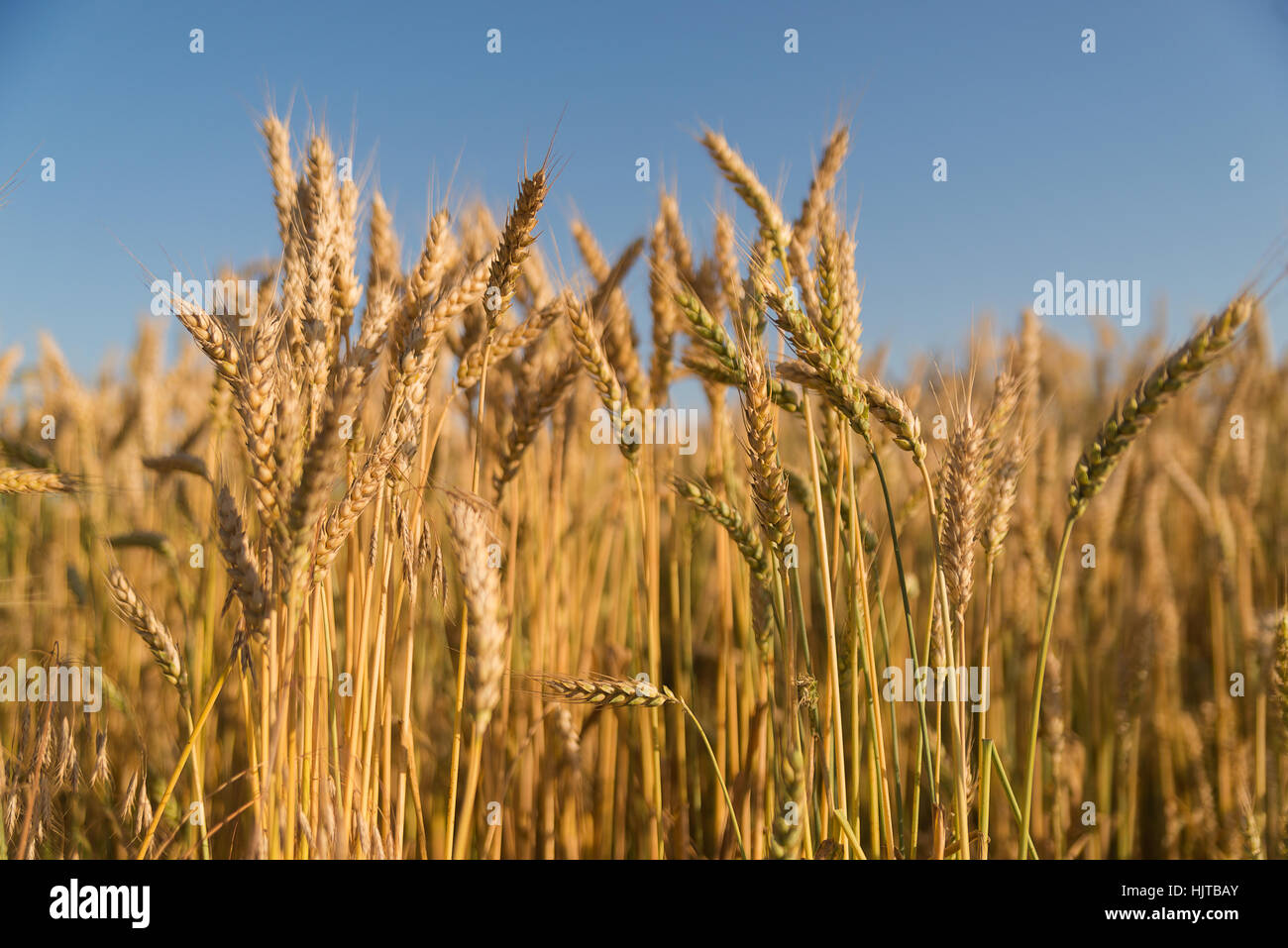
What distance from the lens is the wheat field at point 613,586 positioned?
1.03 m

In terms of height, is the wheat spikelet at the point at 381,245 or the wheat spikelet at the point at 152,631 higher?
the wheat spikelet at the point at 381,245

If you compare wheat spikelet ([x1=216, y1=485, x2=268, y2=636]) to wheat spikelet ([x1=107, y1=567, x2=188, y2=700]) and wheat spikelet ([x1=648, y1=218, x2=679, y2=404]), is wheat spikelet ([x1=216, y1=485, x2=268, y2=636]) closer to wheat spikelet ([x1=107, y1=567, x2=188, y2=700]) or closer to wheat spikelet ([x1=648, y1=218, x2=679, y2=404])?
wheat spikelet ([x1=107, y1=567, x2=188, y2=700])

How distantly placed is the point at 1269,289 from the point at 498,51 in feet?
6.04

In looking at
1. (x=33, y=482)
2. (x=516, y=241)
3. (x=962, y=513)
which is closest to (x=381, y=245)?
(x=516, y=241)

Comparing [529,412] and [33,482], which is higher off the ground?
[529,412]

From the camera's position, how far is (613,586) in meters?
2.13

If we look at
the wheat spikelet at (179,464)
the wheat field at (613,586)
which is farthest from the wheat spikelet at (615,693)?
the wheat spikelet at (179,464)

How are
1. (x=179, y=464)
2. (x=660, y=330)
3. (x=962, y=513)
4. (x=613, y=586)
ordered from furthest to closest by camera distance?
(x=613, y=586) → (x=660, y=330) → (x=179, y=464) → (x=962, y=513)

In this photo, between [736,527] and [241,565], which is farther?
[736,527]

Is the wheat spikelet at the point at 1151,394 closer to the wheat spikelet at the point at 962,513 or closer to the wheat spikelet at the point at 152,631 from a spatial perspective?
the wheat spikelet at the point at 962,513

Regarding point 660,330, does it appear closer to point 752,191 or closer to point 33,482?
point 752,191

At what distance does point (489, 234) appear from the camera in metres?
2.19
